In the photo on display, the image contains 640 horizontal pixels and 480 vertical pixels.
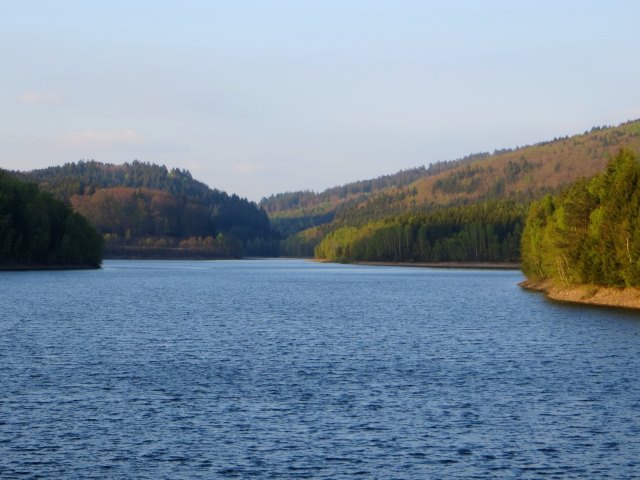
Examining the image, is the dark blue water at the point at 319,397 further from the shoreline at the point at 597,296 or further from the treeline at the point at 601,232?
the treeline at the point at 601,232

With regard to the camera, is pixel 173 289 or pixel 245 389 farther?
pixel 173 289

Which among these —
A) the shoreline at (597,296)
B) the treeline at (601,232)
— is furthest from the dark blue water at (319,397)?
the treeline at (601,232)

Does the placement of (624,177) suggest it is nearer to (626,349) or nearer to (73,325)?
(626,349)

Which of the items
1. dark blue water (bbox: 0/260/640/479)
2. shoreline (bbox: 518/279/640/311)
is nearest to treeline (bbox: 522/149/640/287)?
shoreline (bbox: 518/279/640/311)

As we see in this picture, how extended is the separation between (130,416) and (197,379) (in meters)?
10.3

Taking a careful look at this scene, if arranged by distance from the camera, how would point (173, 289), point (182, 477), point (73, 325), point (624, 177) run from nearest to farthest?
point (182, 477), point (73, 325), point (624, 177), point (173, 289)

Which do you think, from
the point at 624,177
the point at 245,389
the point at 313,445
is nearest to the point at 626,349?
the point at 245,389

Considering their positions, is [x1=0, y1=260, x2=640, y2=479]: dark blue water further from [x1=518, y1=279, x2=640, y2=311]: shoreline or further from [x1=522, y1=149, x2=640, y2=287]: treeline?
[x1=522, y1=149, x2=640, y2=287]: treeline

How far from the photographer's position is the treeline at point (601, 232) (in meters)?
98.8

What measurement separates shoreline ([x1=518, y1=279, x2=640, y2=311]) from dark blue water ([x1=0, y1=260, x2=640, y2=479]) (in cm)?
1348

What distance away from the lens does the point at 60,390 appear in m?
45.7

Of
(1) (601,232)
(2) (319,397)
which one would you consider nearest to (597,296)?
(1) (601,232)

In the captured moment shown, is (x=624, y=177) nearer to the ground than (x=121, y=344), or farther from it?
farther from it

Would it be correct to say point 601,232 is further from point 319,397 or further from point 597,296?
point 319,397
